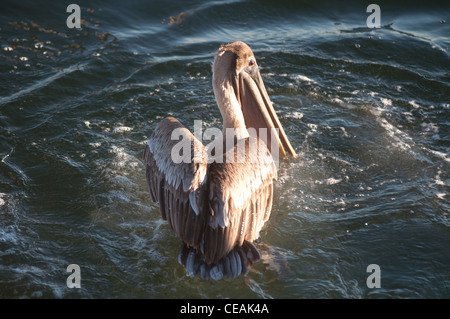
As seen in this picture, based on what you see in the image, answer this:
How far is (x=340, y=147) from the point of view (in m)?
5.47

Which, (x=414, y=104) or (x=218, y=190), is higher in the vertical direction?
(x=414, y=104)

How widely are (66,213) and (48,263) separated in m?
0.71

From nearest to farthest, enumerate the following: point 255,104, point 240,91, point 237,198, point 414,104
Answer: point 237,198, point 240,91, point 255,104, point 414,104

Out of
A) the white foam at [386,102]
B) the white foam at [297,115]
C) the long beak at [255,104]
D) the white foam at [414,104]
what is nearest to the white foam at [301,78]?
the white foam at [297,115]

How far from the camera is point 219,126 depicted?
5910 millimetres

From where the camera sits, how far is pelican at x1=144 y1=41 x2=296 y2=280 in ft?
11.5

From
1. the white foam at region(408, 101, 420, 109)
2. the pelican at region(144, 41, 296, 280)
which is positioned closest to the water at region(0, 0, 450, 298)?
the white foam at region(408, 101, 420, 109)

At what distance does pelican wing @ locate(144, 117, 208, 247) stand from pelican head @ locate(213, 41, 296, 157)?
1.74 ft

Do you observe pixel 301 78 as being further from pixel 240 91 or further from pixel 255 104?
pixel 240 91

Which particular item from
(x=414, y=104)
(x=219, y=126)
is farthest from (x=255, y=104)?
(x=414, y=104)

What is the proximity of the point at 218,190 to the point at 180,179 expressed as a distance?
35 cm

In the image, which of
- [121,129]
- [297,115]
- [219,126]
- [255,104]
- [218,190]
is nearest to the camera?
[218,190]

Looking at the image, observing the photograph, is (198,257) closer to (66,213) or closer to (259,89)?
(66,213)

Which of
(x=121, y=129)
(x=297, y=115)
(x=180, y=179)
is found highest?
(x=297, y=115)
